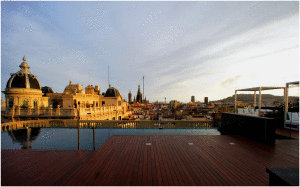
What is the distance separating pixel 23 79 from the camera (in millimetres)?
24328

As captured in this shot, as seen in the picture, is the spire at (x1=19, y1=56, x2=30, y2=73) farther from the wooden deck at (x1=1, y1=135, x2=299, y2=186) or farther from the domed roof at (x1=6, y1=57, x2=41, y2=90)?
the wooden deck at (x1=1, y1=135, x2=299, y2=186)

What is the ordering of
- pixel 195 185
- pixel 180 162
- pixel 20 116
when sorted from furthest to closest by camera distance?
1. pixel 20 116
2. pixel 180 162
3. pixel 195 185

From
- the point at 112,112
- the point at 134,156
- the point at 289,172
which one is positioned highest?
Answer: the point at 289,172

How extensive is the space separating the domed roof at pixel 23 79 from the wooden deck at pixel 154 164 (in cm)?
2683

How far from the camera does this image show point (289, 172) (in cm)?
178

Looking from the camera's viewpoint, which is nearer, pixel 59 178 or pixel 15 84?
pixel 59 178

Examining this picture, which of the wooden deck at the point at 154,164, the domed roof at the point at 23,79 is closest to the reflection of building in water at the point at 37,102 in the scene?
the domed roof at the point at 23,79

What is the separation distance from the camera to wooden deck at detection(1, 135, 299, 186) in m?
3.55

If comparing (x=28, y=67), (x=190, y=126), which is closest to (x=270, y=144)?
(x=190, y=126)

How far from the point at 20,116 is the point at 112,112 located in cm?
1575

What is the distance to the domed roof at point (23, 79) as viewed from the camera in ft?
77.7

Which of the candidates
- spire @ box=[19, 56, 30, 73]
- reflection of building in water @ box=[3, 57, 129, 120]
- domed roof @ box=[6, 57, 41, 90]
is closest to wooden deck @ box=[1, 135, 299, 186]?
reflection of building in water @ box=[3, 57, 129, 120]

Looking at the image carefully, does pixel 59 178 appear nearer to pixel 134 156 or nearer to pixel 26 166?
pixel 26 166

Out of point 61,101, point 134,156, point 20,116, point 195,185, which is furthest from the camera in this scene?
point 61,101
